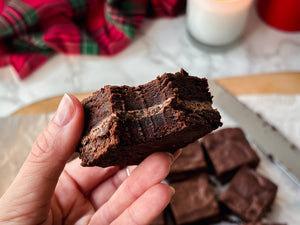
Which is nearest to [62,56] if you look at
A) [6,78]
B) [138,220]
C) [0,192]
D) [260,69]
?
[6,78]

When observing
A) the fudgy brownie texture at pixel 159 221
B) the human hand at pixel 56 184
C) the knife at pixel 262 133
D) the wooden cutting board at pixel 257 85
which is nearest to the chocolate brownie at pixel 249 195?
the knife at pixel 262 133

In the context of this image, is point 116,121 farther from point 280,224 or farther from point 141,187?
point 280,224

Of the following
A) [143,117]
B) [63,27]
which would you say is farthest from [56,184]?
[63,27]

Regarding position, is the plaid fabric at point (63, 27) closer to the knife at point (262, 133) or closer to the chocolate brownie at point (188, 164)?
the knife at point (262, 133)

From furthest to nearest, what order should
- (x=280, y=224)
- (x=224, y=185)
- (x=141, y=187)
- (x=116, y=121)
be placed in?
1. (x=224, y=185)
2. (x=280, y=224)
3. (x=141, y=187)
4. (x=116, y=121)

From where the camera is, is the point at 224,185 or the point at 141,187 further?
the point at 224,185

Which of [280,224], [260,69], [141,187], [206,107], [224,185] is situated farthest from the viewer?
[260,69]
